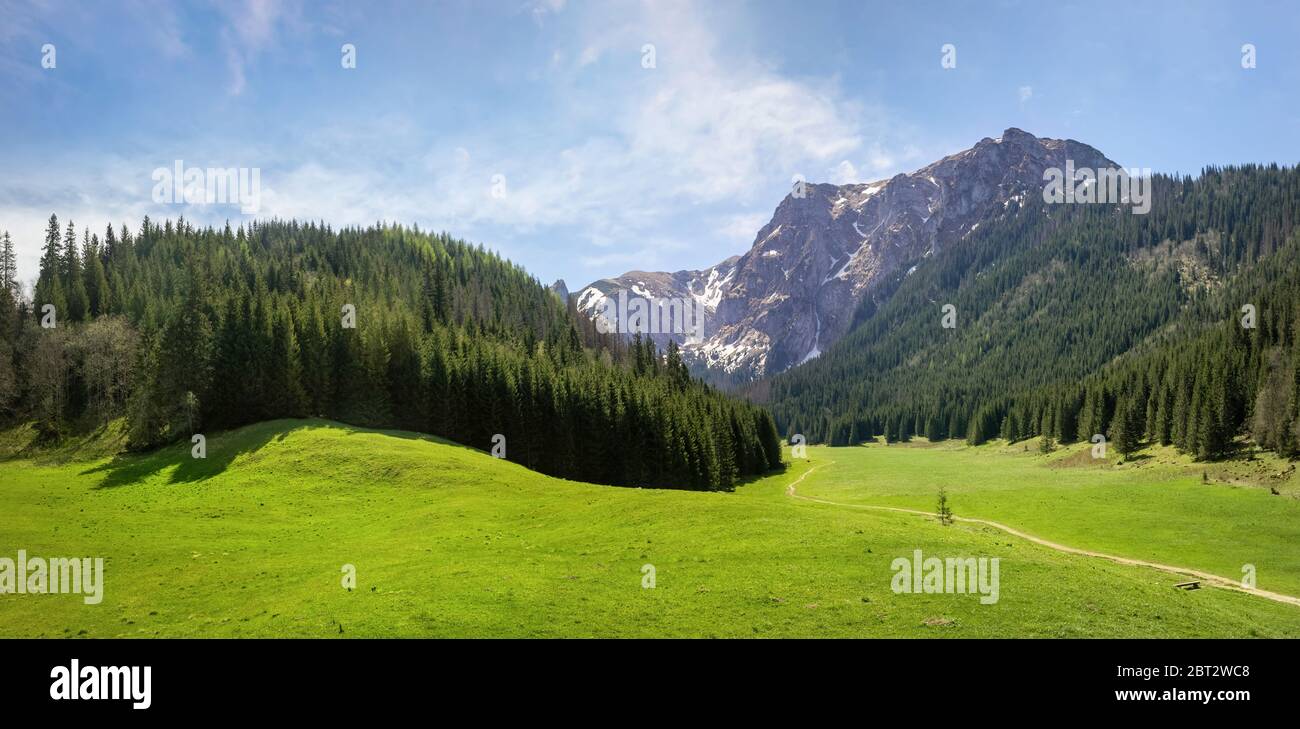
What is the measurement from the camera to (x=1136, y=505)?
213 feet

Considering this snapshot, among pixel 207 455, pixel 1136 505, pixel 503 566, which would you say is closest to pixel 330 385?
pixel 207 455

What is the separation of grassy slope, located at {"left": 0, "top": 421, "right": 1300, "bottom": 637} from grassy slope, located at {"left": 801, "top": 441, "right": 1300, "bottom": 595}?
1735 centimetres

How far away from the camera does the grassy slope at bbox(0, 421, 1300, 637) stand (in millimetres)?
22297

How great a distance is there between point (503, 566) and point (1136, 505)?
67626 millimetres

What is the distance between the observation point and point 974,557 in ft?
101

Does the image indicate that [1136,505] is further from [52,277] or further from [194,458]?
[52,277]

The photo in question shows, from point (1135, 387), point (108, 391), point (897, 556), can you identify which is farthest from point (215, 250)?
point (1135, 387)

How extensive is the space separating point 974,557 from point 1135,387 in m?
129

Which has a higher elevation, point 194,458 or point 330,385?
point 330,385

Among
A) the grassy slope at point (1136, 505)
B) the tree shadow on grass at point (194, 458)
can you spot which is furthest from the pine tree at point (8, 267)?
the grassy slope at point (1136, 505)

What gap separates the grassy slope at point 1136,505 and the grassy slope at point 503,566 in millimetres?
17351

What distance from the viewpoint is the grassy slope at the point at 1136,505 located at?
155 feet

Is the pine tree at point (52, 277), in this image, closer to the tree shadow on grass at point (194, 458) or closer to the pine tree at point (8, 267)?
the pine tree at point (8, 267)

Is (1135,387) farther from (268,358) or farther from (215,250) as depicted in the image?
(215,250)
